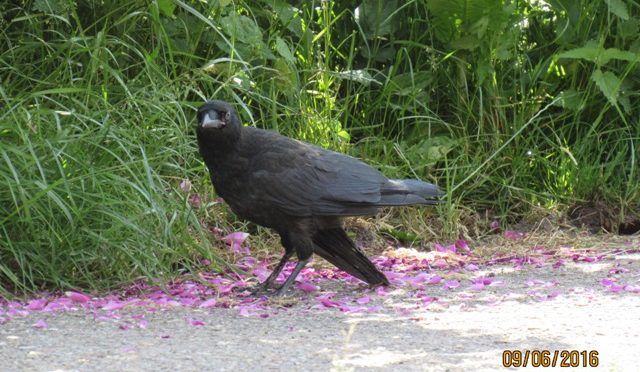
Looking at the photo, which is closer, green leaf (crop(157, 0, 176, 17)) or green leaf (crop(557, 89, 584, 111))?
green leaf (crop(157, 0, 176, 17))

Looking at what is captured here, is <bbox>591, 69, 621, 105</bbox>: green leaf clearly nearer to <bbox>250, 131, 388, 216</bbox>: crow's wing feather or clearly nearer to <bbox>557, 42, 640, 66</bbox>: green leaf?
<bbox>557, 42, 640, 66</bbox>: green leaf

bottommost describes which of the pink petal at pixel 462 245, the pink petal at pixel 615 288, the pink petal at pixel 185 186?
the pink petal at pixel 462 245

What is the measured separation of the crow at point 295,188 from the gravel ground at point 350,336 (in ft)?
1.00

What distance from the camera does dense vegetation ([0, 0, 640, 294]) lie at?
15.3 feet

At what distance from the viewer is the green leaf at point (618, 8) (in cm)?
639

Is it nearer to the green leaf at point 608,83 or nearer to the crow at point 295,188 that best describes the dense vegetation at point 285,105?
the green leaf at point 608,83

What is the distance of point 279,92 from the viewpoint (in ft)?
20.0

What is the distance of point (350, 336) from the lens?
3.70 m

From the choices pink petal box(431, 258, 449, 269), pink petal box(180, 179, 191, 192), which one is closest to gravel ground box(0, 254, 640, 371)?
pink petal box(431, 258, 449, 269)

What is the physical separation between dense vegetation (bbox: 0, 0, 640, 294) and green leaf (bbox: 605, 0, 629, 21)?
1 centimetres

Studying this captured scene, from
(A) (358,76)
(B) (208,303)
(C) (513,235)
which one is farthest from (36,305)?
(C) (513,235)

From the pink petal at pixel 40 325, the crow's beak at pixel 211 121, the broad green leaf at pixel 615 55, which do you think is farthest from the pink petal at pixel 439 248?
the pink petal at pixel 40 325

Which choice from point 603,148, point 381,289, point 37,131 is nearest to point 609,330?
point 381,289

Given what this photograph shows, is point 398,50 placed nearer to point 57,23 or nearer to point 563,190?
point 563,190
